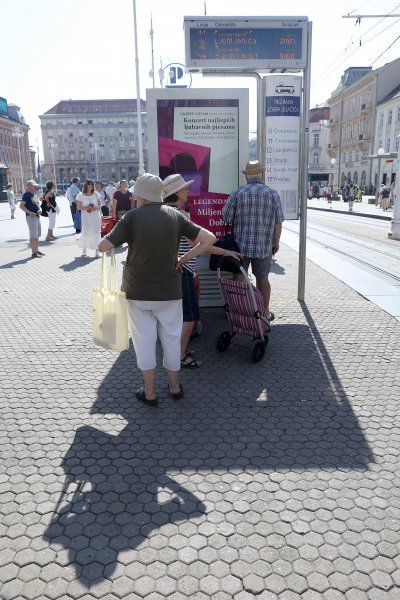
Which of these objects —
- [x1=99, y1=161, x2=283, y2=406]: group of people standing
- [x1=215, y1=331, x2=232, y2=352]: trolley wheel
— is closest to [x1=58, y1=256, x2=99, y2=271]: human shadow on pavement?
[x1=215, y1=331, x2=232, y2=352]: trolley wheel

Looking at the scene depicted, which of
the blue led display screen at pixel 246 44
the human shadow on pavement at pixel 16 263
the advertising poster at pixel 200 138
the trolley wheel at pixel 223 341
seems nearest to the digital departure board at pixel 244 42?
the blue led display screen at pixel 246 44

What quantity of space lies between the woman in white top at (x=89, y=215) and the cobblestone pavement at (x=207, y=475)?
6.24 m

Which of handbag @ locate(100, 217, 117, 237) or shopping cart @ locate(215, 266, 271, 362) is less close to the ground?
handbag @ locate(100, 217, 117, 237)

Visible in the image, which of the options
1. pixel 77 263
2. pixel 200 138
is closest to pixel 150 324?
pixel 200 138

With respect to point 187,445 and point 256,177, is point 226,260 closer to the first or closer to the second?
point 256,177

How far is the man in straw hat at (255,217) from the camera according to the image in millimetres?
5438

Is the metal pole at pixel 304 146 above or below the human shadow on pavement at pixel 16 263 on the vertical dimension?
above

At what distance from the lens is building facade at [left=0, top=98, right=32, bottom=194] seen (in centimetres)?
8838

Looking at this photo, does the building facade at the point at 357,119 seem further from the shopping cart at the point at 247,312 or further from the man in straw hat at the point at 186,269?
the man in straw hat at the point at 186,269

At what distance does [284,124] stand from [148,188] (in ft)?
14.9

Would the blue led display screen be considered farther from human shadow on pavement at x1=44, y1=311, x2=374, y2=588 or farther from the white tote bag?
human shadow on pavement at x1=44, y1=311, x2=374, y2=588

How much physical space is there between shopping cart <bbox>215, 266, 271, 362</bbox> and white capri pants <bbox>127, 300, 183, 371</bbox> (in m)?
1.17

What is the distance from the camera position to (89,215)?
11320 mm

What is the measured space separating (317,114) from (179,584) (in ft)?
334
